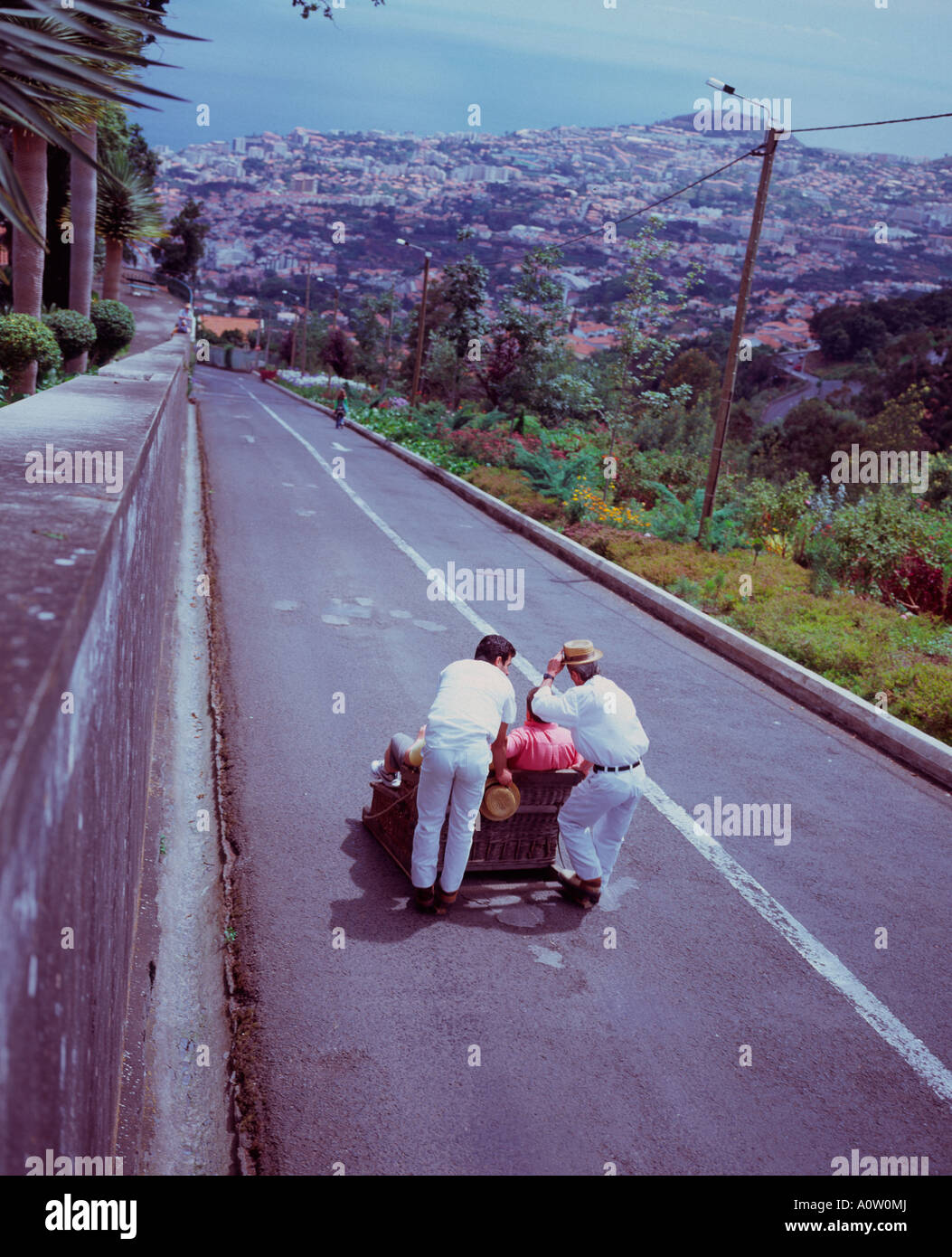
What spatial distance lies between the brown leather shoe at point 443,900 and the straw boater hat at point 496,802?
466 mm

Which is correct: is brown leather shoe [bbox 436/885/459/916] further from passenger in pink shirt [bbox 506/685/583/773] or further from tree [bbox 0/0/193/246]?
tree [bbox 0/0/193/246]

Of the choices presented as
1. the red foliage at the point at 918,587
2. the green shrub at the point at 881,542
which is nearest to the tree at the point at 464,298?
the green shrub at the point at 881,542

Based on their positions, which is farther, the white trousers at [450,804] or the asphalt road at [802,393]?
the asphalt road at [802,393]

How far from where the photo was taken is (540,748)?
18.7 ft

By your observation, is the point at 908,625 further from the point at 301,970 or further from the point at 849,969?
the point at 301,970

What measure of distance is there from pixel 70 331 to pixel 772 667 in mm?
15288

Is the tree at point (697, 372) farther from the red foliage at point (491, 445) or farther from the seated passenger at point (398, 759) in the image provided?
the seated passenger at point (398, 759)

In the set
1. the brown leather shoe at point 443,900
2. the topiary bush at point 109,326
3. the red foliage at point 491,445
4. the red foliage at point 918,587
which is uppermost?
the topiary bush at point 109,326

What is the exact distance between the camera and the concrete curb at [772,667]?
28.0ft

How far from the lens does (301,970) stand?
4.61 m

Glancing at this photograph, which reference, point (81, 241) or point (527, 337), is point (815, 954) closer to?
point (81, 241)

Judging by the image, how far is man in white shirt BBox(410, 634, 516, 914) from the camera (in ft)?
16.4
